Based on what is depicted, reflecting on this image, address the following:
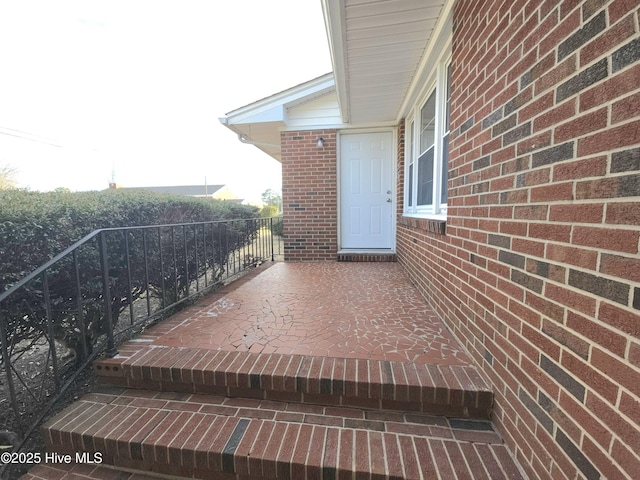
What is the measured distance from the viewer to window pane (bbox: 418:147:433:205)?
119 inches

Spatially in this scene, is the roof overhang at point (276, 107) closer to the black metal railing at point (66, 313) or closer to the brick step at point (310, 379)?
the black metal railing at point (66, 313)

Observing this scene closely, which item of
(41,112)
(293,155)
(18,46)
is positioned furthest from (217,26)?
(41,112)

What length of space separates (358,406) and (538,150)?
1448mm

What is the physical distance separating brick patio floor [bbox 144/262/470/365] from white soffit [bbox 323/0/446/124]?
2308 millimetres

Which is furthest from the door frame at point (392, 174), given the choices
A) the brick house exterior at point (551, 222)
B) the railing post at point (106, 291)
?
the railing post at point (106, 291)

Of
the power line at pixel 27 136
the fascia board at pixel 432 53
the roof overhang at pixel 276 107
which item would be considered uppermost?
the power line at pixel 27 136

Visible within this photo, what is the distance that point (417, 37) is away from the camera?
238cm

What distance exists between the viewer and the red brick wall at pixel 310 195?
477cm

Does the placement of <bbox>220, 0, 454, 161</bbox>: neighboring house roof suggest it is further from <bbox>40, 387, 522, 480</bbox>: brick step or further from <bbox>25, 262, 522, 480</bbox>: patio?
<bbox>40, 387, 522, 480</bbox>: brick step

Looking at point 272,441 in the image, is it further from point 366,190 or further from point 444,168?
point 366,190

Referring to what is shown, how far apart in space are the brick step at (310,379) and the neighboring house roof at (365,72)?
2387 millimetres

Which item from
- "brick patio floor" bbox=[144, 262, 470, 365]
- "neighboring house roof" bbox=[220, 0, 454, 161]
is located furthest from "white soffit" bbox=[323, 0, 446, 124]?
"brick patio floor" bbox=[144, 262, 470, 365]

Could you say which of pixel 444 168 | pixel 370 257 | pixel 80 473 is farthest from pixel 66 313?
pixel 370 257

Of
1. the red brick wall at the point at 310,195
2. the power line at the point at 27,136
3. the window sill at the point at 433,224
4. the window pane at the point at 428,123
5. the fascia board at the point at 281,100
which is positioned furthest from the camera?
the power line at the point at 27,136
